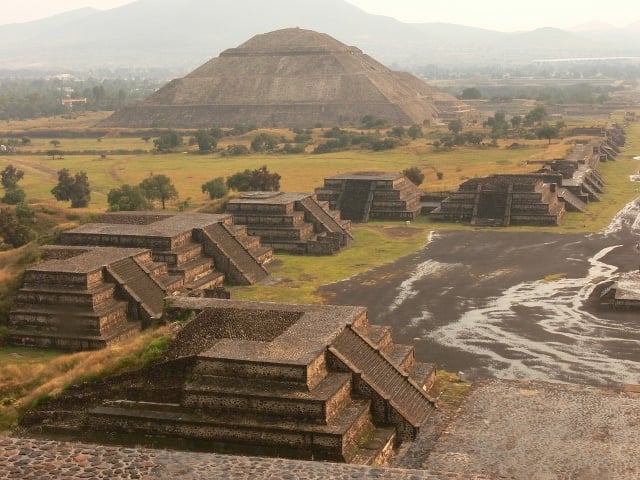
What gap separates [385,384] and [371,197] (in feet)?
124

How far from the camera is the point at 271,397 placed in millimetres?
23781

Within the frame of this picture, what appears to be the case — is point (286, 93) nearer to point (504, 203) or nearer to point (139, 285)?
point (504, 203)

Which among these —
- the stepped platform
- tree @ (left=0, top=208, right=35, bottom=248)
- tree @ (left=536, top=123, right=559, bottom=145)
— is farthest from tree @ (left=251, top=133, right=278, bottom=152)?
the stepped platform

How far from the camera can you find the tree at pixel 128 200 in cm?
5753

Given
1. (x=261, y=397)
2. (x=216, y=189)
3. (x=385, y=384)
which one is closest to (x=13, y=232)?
(x=216, y=189)

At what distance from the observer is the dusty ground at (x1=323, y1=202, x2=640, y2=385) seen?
1241 inches

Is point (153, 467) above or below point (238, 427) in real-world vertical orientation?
above

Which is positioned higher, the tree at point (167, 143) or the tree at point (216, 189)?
the tree at point (216, 189)

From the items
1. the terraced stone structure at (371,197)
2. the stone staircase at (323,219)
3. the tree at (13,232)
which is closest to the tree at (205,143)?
the terraced stone structure at (371,197)

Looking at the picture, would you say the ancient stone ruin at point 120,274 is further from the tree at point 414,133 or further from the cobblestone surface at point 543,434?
the tree at point 414,133

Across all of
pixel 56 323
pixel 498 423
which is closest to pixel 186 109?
pixel 56 323

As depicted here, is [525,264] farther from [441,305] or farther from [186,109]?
[186,109]

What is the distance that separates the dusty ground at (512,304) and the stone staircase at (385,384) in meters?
3.73

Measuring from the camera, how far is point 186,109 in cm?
14762
